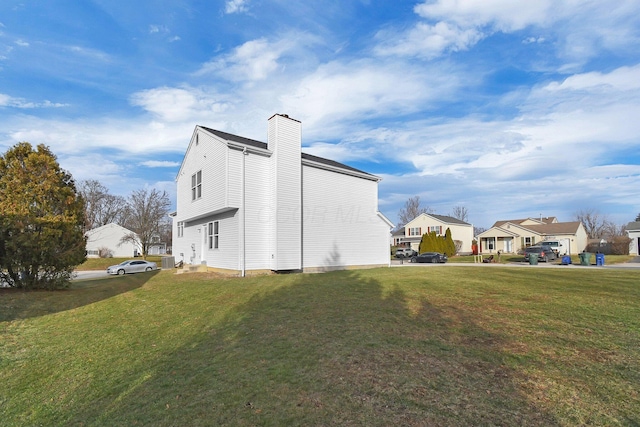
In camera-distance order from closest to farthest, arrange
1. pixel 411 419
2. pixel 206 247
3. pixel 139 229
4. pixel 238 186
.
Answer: pixel 411 419 < pixel 238 186 < pixel 206 247 < pixel 139 229

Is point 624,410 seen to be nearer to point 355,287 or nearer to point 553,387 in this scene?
point 553,387

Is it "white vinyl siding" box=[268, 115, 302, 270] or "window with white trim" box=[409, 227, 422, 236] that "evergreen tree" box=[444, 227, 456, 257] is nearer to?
"window with white trim" box=[409, 227, 422, 236]

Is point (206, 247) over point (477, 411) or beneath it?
over

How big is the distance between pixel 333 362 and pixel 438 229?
172 ft

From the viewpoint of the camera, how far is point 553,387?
4383mm

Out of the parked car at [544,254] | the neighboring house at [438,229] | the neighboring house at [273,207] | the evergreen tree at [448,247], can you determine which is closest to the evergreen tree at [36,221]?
the neighboring house at [273,207]

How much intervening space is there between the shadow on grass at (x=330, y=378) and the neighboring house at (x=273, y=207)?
32.5 ft

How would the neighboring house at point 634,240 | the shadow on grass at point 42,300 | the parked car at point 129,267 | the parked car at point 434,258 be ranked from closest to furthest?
1. the shadow on grass at point 42,300
2. the parked car at point 129,267
3. the parked car at point 434,258
4. the neighboring house at point 634,240

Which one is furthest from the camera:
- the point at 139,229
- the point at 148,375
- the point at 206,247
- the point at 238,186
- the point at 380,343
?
the point at 139,229

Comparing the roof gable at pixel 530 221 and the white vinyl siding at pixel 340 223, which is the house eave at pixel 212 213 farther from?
the roof gable at pixel 530 221

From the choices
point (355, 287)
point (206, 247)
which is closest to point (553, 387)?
point (355, 287)

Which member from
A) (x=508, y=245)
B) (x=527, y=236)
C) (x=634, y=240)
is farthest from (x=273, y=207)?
(x=634, y=240)

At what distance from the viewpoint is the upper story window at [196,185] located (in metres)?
20.7

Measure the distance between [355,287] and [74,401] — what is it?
868 centimetres
